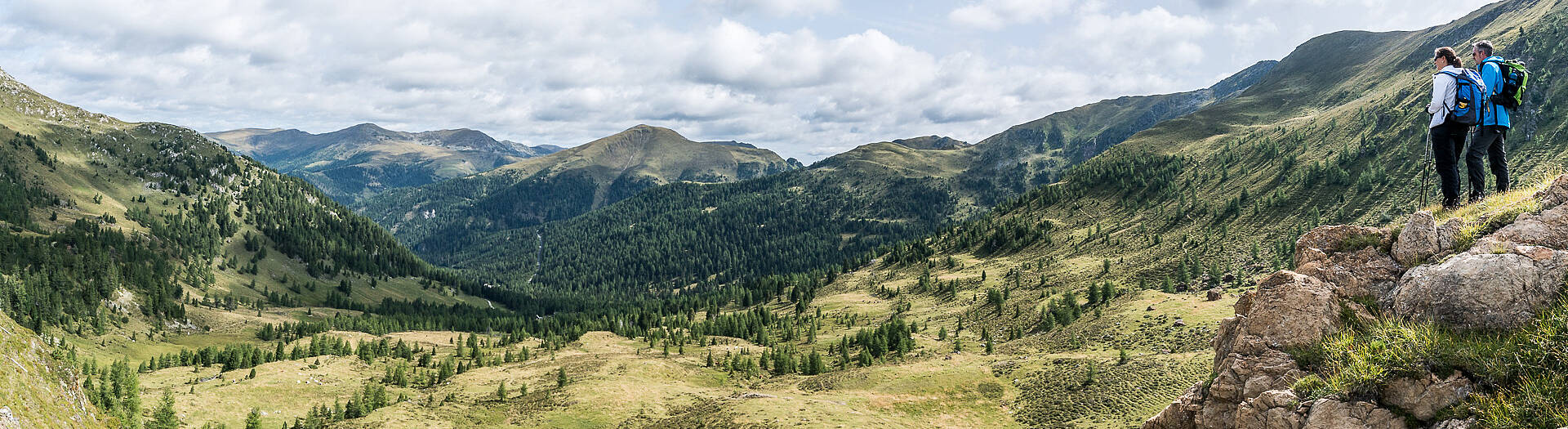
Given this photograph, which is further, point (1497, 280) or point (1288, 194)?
point (1288, 194)

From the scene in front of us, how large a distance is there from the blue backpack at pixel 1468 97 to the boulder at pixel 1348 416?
13156mm

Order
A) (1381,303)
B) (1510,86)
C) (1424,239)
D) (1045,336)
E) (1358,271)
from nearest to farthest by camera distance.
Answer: (1381,303)
(1424,239)
(1358,271)
(1510,86)
(1045,336)

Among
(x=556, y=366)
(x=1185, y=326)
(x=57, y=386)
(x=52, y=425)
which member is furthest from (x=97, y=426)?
(x=1185, y=326)

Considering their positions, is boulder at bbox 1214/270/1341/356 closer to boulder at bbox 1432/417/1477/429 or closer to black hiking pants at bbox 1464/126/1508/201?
boulder at bbox 1432/417/1477/429

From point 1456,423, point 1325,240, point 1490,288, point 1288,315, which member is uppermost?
point 1325,240

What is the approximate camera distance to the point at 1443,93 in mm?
19125

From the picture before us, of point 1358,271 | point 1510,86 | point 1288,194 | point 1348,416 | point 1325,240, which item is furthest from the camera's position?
point 1288,194

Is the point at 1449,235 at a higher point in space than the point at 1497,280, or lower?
higher

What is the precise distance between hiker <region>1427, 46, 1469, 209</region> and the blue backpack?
0.07 metres

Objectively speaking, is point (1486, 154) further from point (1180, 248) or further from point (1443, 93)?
point (1180, 248)

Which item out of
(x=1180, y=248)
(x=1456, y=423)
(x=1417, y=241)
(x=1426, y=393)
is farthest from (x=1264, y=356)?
(x=1180, y=248)

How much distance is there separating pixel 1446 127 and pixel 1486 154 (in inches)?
60.2

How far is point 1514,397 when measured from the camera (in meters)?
10.0

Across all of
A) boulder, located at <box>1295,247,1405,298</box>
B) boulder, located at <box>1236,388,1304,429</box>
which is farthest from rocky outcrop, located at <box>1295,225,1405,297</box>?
boulder, located at <box>1236,388,1304,429</box>
